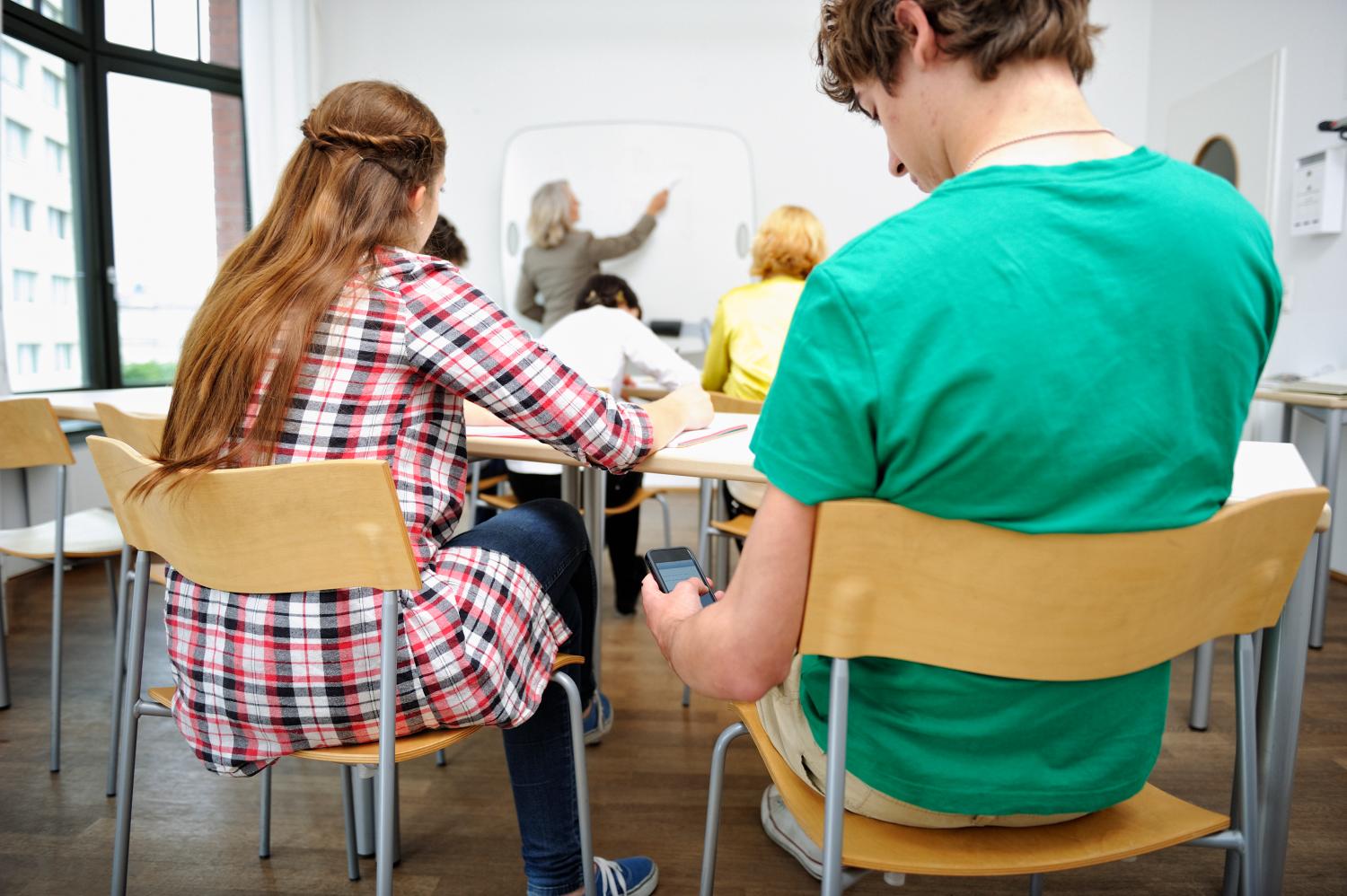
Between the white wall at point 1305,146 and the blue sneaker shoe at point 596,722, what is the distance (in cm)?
264

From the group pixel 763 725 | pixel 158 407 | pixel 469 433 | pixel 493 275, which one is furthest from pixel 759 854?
pixel 493 275

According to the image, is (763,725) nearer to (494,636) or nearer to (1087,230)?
(494,636)

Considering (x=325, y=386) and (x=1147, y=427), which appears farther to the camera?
(x=325, y=386)

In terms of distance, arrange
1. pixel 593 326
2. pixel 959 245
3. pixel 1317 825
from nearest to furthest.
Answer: pixel 959 245 < pixel 1317 825 < pixel 593 326

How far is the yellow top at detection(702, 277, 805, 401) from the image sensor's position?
108 inches

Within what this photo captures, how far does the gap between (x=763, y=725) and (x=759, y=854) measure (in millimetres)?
684

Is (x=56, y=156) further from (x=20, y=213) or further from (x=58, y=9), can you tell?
(x=58, y=9)

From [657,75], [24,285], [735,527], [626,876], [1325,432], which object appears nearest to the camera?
[626,876]

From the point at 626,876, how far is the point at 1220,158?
13.3 feet

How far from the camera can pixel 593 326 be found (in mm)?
2748

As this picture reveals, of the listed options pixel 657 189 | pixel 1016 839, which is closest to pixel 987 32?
pixel 1016 839

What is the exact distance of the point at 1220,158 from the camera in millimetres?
4160

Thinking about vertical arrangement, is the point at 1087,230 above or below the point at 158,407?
above

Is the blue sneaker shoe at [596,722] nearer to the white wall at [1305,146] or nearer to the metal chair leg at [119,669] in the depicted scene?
the metal chair leg at [119,669]
